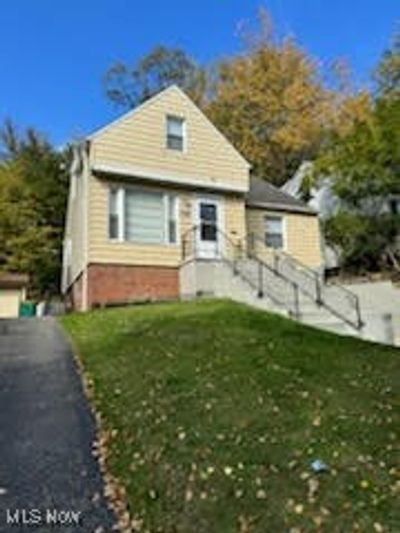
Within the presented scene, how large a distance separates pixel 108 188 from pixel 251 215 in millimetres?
5751

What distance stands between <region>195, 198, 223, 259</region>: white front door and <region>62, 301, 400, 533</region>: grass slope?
845 centimetres

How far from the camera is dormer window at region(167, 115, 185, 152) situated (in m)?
19.9

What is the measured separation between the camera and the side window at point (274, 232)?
22.1 metres

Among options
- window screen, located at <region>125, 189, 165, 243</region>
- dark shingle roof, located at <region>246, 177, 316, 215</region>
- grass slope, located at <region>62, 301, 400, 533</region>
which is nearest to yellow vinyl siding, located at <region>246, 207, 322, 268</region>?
dark shingle roof, located at <region>246, 177, 316, 215</region>

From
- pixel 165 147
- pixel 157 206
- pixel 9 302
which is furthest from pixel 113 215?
pixel 9 302

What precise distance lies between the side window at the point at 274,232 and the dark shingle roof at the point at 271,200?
0.41 metres

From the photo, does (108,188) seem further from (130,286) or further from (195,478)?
(195,478)

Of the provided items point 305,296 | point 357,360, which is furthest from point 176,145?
point 357,360

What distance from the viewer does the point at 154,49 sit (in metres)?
41.8

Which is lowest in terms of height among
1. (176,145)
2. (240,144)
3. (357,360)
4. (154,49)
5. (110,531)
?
(110,531)

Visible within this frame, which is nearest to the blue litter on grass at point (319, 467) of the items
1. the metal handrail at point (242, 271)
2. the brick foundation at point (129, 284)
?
the metal handrail at point (242, 271)

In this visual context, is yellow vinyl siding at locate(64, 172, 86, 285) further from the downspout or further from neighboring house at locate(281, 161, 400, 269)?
neighboring house at locate(281, 161, 400, 269)

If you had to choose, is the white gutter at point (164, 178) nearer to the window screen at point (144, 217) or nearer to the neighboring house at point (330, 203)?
the window screen at point (144, 217)

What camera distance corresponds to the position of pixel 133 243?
18.5 metres
